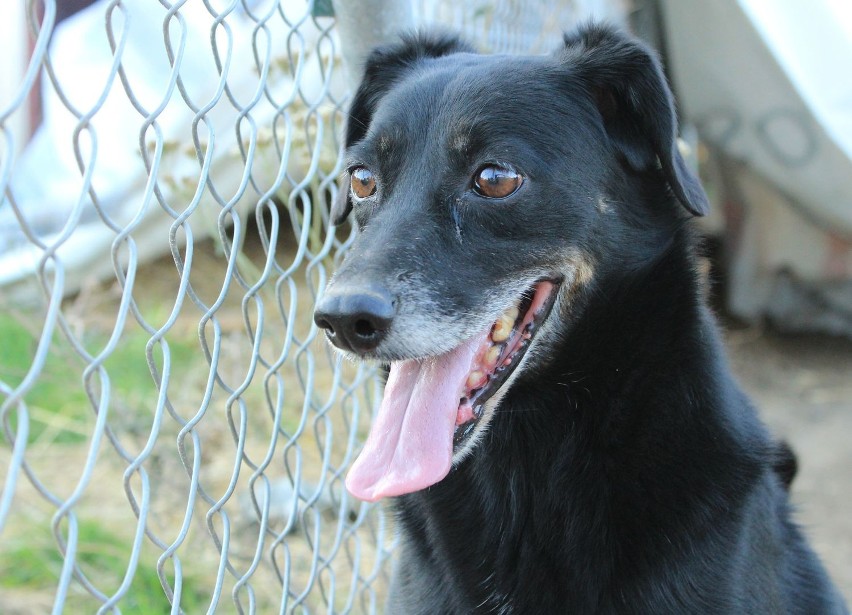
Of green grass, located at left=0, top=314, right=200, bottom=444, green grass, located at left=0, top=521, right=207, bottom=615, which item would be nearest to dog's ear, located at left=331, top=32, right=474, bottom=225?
green grass, located at left=0, top=521, right=207, bottom=615

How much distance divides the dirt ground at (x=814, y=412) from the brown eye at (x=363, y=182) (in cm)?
189

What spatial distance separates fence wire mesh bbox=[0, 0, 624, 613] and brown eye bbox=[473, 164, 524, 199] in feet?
1.54

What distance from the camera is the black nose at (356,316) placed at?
4.96ft

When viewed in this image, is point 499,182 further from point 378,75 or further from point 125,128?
point 125,128

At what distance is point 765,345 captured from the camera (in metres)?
5.27

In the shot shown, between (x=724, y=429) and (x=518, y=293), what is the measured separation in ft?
1.76

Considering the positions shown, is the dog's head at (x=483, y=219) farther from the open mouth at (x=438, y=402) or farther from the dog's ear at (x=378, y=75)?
the dog's ear at (x=378, y=75)

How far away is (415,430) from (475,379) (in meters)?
0.18

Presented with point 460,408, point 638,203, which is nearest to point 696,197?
point 638,203

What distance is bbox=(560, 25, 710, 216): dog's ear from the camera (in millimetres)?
1780

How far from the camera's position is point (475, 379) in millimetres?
1721

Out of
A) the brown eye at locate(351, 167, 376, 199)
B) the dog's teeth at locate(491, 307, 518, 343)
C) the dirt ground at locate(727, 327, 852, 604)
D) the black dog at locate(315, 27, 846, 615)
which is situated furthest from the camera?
the dirt ground at locate(727, 327, 852, 604)

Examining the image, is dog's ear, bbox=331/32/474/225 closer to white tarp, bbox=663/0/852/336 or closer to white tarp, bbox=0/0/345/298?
white tarp, bbox=0/0/345/298

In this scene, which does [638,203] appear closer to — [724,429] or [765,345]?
[724,429]
